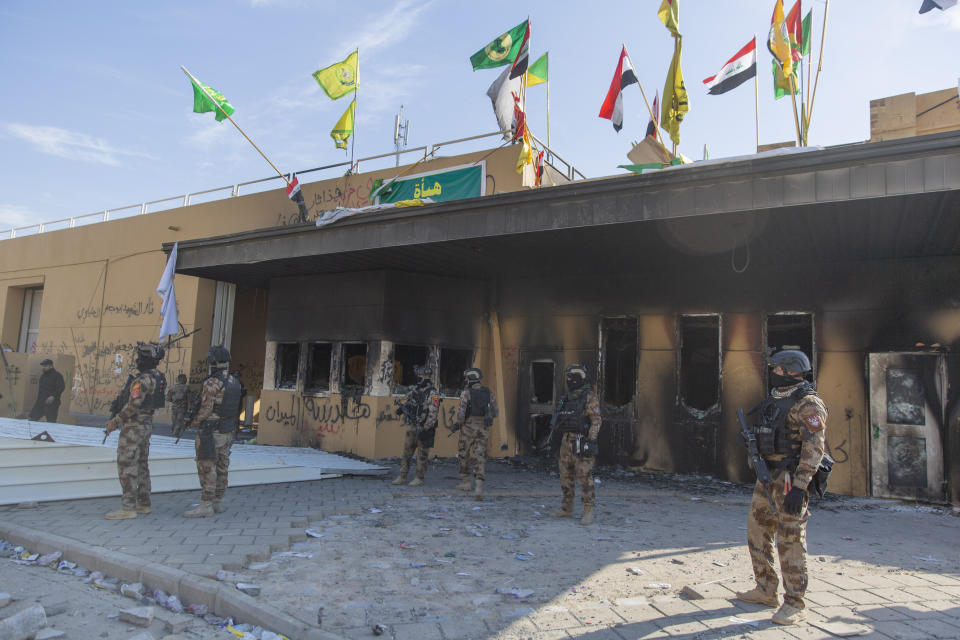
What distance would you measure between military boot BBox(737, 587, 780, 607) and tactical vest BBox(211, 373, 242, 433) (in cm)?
521

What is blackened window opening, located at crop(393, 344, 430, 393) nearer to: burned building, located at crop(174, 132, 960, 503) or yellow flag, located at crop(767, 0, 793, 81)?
burned building, located at crop(174, 132, 960, 503)

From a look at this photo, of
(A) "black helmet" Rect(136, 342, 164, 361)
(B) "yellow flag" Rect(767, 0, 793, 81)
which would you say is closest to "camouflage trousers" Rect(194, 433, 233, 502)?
(A) "black helmet" Rect(136, 342, 164, 361)

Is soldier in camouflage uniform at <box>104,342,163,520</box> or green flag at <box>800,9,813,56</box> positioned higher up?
green flag at <box>800,9,813,56</box>

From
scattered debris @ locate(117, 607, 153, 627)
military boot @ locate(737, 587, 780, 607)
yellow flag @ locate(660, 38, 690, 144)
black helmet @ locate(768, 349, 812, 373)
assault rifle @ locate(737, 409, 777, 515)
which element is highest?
yellow flag @ locate(660, 38, 690, 144)

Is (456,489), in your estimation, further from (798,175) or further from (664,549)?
(798,175)

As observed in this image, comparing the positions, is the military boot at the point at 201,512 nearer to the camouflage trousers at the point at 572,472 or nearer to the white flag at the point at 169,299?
the camouflage trousers at the point at 572,472

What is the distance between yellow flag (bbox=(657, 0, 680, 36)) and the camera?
9.26 m

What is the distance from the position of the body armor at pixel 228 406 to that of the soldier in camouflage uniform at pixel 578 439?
3645 millimetres

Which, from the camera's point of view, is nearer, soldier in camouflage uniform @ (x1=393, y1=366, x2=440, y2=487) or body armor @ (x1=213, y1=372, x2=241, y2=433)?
body armor @ (x1=213, y1=372, x2=241, y2=433)

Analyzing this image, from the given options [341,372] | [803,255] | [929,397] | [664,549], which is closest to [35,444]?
[341,372]

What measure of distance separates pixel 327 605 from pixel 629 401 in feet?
25.5

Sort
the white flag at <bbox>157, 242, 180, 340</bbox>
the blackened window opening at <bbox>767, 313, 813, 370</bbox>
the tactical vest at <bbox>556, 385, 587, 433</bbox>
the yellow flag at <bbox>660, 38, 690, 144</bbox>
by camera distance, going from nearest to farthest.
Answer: the tactical vest at <bbox>556, 385, 587, 433</bbox>, the blackened window opening at <bbox>767, 313, 813, 370</bbox>, the yellow flag at <bbox>660, 38, 690, 144</bbox>, the white flag at <bbox>157, 242, 180, 340</bbox>

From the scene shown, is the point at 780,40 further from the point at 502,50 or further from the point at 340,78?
the point at 340,78

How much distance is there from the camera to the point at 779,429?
416cm
